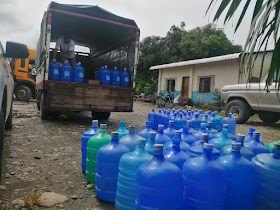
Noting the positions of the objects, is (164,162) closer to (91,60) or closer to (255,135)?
(255,135)

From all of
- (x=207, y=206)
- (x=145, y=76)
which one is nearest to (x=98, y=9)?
(x=207, y=206)

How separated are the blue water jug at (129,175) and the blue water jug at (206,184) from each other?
41cm

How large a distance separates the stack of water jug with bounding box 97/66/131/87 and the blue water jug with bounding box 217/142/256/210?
5363mm

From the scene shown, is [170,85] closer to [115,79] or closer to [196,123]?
[115,79]

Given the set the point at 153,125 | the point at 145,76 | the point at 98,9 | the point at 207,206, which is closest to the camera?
the point at 207,206

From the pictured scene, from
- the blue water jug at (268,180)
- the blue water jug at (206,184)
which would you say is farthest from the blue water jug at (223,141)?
the blue water jug at (206,184)

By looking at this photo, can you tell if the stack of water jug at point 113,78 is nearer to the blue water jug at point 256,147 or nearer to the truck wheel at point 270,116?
the blue water jug at point 256,147

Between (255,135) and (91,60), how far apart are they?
8.67 metres

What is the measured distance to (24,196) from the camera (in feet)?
7.25

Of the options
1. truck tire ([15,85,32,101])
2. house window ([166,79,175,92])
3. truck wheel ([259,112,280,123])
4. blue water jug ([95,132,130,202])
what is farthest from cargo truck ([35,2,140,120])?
house window ([166,79,175,92])

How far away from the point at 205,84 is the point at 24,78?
11.1 meters

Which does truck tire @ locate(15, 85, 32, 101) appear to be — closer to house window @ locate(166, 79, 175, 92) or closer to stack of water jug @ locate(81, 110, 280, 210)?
house window @ locate(166, 79, 175, 92)

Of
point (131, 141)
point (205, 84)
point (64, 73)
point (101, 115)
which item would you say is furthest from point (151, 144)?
point (205, 84)

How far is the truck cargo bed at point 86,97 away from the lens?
18.8 feet
